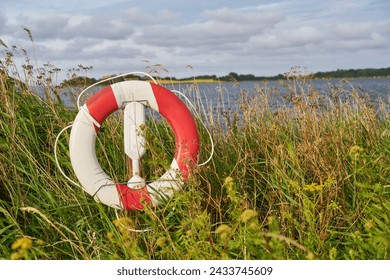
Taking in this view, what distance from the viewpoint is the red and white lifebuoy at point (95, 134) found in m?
3.40

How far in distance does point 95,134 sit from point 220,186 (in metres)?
0.85

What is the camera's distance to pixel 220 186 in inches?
144

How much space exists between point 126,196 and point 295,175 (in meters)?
1.05

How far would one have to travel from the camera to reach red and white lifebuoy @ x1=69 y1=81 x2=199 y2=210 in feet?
11.2

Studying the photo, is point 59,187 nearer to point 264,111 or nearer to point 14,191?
point 14,191

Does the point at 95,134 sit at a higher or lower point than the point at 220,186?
higher

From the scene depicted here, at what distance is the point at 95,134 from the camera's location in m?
3.57

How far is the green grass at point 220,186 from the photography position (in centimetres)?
285

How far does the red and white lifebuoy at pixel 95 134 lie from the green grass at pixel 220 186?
10 centimetres

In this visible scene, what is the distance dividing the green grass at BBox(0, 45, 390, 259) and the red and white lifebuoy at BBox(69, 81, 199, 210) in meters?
0.10

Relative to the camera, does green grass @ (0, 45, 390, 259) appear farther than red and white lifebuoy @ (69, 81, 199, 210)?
No

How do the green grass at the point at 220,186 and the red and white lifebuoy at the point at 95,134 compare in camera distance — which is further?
the red and white lifebuoy at the point at 95,134
